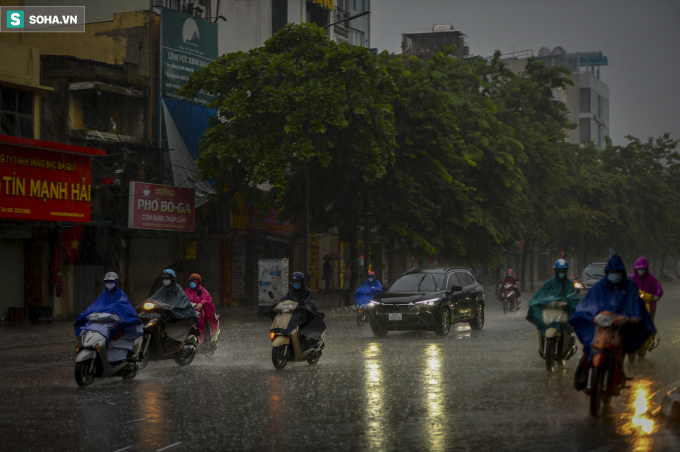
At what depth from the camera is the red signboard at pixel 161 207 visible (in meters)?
28.3

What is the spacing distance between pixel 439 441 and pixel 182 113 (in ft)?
88.0

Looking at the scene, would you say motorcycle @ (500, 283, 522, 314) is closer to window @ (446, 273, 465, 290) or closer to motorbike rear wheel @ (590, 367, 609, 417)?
window @ (446, 273, 465, 290)

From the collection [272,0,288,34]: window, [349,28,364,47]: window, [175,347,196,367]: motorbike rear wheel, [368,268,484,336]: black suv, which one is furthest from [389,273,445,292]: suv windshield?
[349,28,364,47]: window

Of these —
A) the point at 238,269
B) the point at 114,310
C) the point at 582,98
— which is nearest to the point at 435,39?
the point at 582,98

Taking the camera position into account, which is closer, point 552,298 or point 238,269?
point 552,298

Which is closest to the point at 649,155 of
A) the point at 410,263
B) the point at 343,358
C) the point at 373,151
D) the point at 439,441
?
the point at 410,263

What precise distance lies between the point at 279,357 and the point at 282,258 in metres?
17.2

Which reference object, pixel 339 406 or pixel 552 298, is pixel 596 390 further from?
pixel 552 298

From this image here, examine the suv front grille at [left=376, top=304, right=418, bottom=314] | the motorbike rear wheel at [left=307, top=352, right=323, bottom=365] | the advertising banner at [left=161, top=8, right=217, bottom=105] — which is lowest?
the motorbike rear wheel at [left=307, top=352, right=323, bottom=365]

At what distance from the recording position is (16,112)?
2544 cm

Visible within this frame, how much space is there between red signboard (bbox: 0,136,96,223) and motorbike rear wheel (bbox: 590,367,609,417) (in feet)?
61.7

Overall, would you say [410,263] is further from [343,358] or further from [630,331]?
[630,331]

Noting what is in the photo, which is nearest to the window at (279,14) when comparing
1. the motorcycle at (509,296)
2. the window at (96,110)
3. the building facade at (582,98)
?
the window at (96,110)

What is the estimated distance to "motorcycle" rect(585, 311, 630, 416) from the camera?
840 cm
